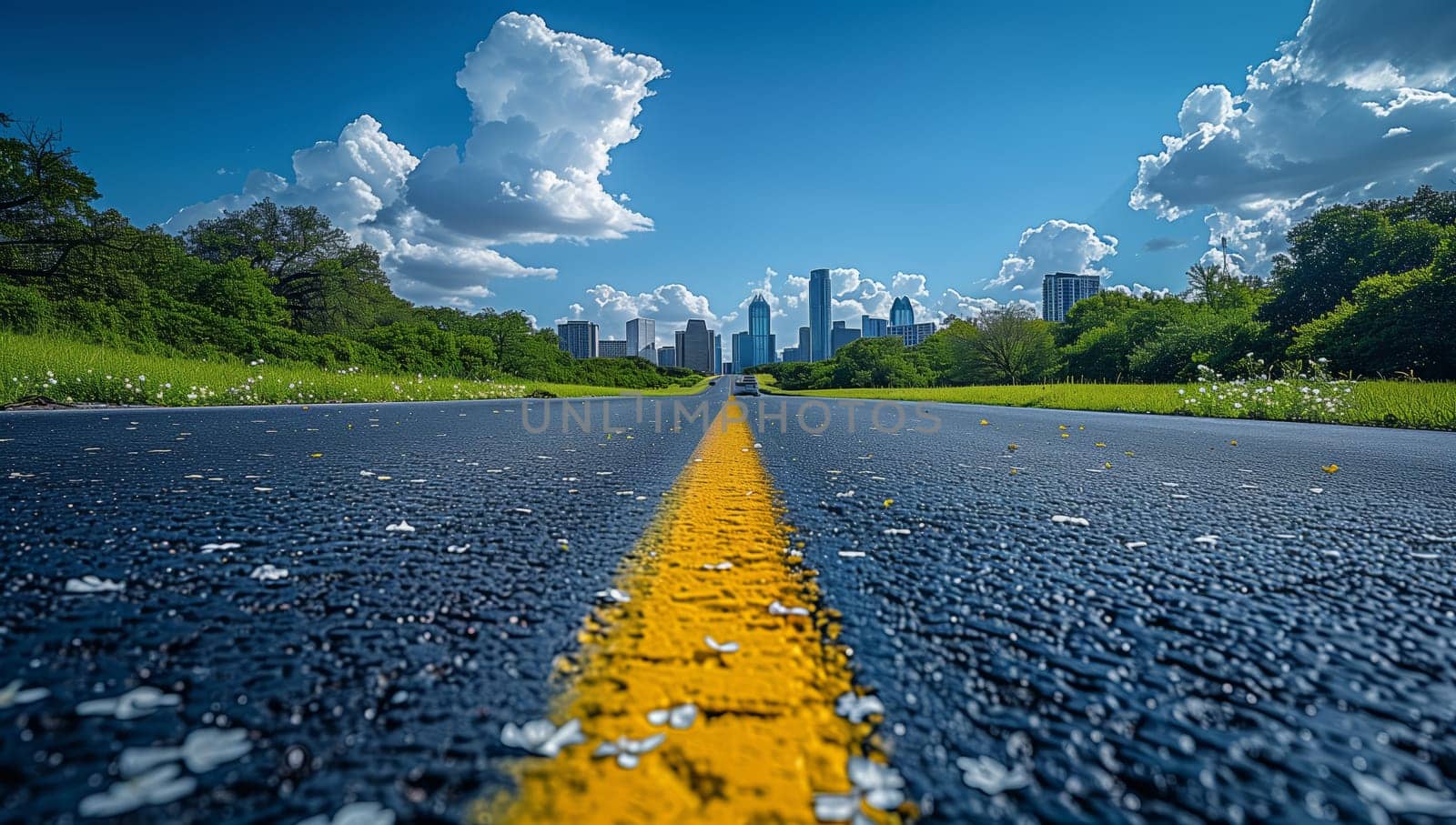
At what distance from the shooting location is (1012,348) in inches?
2092

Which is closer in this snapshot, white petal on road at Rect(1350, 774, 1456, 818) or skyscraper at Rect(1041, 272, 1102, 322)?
white petal on road at Rect(1350, 774, 1456, 818)

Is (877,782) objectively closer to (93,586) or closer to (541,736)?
(541,736)

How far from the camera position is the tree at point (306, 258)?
36875 millimetres

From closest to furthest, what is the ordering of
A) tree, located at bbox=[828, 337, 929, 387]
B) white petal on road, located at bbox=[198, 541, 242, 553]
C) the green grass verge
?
white petal on road, located at bbox=[198, 541, 242, 553], the green grass verge, tree, located at bbox=[828, 337, 929, 387]

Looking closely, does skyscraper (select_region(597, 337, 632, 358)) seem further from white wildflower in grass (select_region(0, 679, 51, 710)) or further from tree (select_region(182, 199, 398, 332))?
white wildflower in grass (select_region(0, 679, 51, 710))

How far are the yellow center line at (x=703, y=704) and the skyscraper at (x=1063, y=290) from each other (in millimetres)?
126617

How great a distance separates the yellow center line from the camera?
60cm

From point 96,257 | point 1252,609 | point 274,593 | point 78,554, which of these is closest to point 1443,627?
point 1252,609

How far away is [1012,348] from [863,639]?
190 feet

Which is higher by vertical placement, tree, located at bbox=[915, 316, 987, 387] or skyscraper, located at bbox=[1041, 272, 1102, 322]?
skyscraper, located at bbox=[1041, 272, 1102, 322]

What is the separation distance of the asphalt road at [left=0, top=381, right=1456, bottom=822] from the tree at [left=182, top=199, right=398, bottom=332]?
1625 inches

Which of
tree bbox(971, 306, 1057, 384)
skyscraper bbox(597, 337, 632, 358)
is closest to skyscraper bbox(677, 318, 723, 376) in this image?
skyscraper bbox(597, 337, 632, 358)

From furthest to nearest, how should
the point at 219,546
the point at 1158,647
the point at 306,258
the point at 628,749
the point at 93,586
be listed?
the point at 306,258 → the point at 219,546 → the point at 93,586 → the point at 1158,647 → the point at 628,749

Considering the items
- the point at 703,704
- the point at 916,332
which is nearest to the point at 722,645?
the point at 703,704
